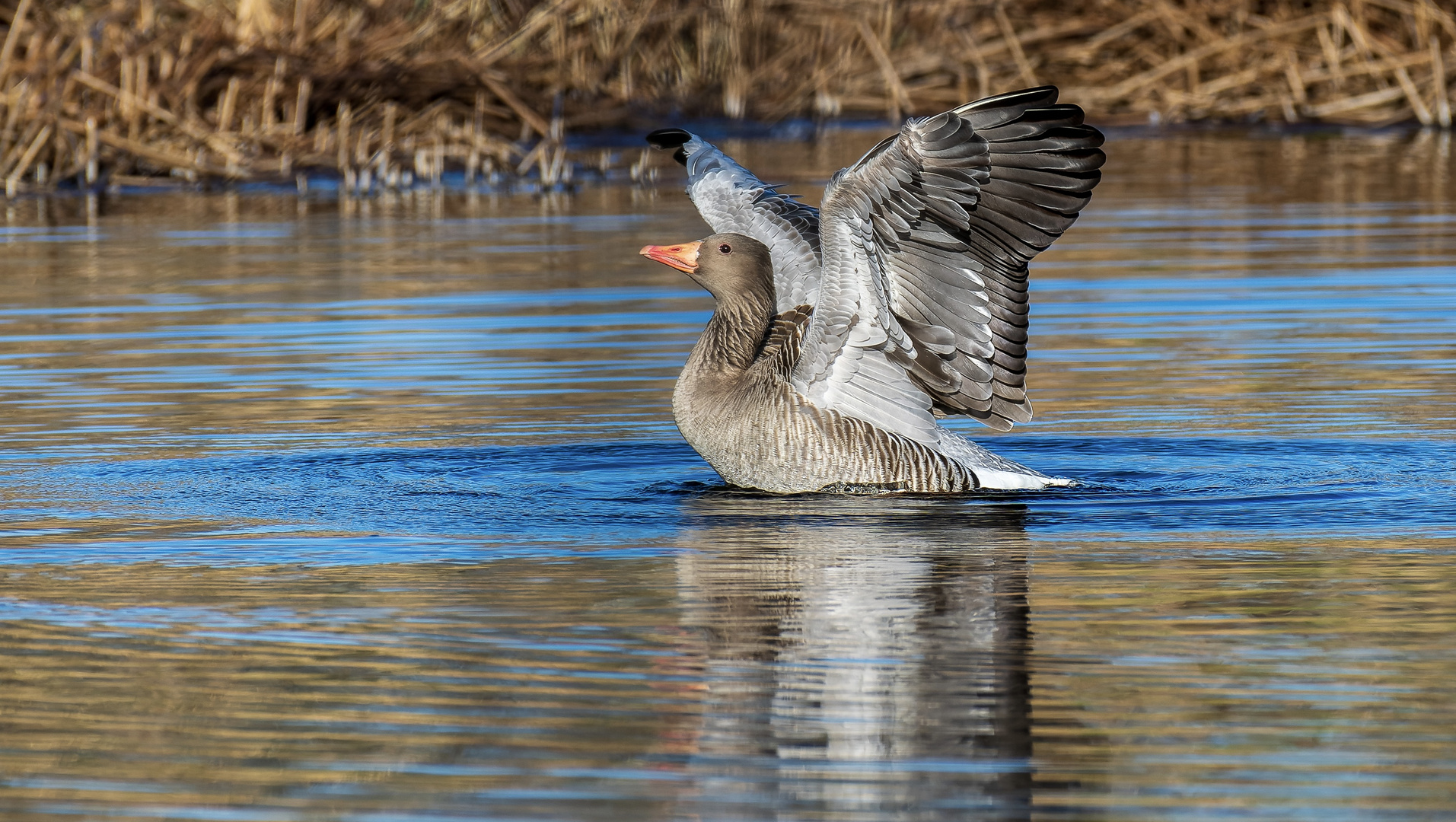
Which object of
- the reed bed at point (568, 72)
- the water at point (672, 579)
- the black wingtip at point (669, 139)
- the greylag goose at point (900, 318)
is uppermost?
the reed bed at point (568, 72)

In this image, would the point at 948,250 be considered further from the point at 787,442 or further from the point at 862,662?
the point at 862,662

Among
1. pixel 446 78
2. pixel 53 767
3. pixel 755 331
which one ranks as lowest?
pixel 53 767

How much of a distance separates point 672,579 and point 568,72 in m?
18.6

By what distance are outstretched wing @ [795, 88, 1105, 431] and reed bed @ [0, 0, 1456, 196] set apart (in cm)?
1249

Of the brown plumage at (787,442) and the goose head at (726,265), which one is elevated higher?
the goose head at (726,265)

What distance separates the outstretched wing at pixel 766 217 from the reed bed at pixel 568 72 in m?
11.3

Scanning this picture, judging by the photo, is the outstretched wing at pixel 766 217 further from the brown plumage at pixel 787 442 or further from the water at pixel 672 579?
the water at pixel 672 579

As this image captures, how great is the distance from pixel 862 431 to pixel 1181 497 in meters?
→ 1.29

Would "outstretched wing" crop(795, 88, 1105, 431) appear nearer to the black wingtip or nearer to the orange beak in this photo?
the orange beak

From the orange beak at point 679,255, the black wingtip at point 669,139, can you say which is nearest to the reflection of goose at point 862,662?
the orange beak at point 679,255

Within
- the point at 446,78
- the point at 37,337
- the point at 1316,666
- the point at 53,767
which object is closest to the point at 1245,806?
the point at 1316,666

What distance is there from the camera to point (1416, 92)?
2375 cm

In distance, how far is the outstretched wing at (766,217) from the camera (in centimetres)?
931

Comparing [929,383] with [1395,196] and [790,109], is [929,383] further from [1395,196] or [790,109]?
[790,109]
